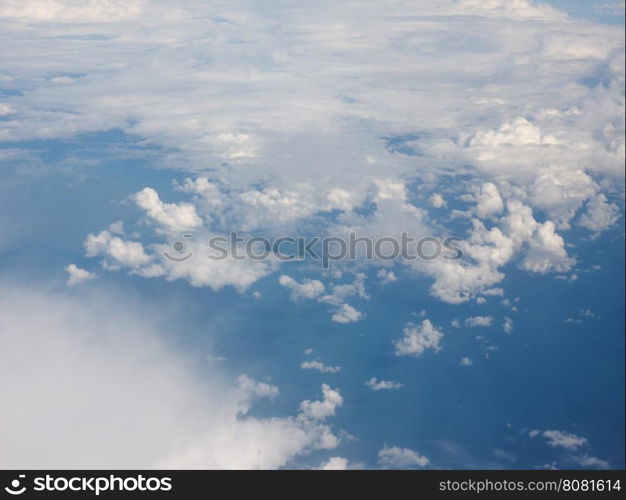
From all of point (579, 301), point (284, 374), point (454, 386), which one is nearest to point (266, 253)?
point (284, 374)

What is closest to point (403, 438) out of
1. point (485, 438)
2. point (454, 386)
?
point (485, 438)

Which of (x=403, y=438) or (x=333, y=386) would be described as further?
(x=333, y=386)

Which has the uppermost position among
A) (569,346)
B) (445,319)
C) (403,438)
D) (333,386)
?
(445,319)

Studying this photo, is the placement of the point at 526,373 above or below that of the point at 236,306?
below

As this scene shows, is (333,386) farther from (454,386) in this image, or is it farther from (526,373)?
(526,373)

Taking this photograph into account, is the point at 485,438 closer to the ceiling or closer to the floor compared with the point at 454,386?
closer to the floor

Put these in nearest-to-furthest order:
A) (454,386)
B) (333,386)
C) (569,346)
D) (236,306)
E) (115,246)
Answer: (333,386) < (454,386) < (569,346) < (236,306) < (115,246)

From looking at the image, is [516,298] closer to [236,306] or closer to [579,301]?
[579,301]

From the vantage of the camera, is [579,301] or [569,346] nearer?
[569,346]

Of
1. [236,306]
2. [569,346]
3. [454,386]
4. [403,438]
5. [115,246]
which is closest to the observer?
[403,438]
